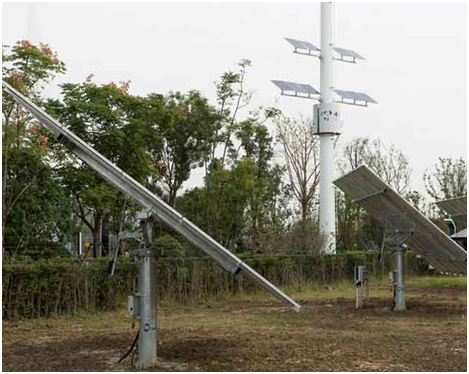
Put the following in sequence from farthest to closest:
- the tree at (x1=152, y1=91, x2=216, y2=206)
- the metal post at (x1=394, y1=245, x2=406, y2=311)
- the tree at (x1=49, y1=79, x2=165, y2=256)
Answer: the tree at (x1=152, y1=91, x2=216, y2=206)
the tree at (x1=49, y1=79, x2=165, y2=256)
the metal post at (x1=394, y1=245, x2=406, y2=311)

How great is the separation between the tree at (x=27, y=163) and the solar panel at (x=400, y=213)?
8.54 meters

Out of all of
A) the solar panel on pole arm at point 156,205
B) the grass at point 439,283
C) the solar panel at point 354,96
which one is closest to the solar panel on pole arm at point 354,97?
the solar panel at point 354,96

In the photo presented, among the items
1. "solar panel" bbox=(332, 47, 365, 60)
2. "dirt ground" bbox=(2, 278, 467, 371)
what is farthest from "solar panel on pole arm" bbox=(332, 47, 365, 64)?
"dirt ground" bbox=(2, 278, 467, 371)

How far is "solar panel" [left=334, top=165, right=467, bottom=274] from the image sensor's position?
12680mm

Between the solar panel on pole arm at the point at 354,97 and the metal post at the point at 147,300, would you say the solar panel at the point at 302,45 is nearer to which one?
the solar panel on pole arm at the point at 354,97

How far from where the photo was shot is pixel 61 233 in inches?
938

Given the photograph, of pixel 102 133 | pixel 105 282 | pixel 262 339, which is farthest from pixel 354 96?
pixel 262 339

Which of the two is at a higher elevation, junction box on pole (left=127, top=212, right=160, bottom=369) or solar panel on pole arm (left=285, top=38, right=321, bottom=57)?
solar panel on pole arm (left=285, top=38, right=321, bottom=57)

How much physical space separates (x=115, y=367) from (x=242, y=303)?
28.2 ft

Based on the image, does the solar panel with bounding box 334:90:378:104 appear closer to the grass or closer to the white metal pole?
the white metal pole

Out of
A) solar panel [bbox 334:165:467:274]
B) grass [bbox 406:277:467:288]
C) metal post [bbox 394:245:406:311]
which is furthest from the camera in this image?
grass [bbox 406:277:467:288]

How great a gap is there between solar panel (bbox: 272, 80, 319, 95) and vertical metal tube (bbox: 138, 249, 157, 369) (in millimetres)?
21276

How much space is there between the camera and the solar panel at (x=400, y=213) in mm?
12680

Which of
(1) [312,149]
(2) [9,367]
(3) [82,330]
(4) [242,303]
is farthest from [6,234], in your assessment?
(1) [312,149]
